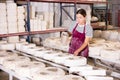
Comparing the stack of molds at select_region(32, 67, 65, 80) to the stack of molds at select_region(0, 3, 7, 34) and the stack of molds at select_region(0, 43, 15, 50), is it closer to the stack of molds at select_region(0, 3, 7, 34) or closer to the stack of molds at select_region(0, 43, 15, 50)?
the stack of molds at select_region(0, 43, 15, 50)

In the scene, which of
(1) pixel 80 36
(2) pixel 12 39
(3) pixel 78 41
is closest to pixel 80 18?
(1) pixel 80 36

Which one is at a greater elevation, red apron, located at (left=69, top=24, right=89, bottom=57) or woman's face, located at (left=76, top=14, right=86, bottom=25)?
woman's face, located at (left=76, top=14, right=86, bottom=25)

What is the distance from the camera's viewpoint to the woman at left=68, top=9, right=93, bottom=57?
3.72 m

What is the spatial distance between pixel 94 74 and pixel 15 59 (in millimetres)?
1339

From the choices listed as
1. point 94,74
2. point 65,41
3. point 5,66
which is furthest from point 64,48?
point 94,74

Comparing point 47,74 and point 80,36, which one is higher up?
point 80,36

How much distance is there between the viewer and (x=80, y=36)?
157 inches

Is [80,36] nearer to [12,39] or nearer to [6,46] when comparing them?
[6,46]

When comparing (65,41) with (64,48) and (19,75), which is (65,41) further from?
(19,75)

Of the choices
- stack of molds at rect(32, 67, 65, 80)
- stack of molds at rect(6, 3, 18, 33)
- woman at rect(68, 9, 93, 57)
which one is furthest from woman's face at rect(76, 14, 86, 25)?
stack of molds at rect(6, 3, 18, 33)

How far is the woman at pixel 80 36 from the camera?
372 centimetres

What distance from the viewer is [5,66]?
3268 millimetres

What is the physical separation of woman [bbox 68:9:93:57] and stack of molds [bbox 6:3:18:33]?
58.8 inches

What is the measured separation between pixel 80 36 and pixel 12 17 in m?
1.73
